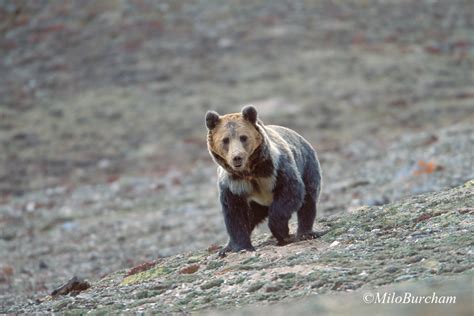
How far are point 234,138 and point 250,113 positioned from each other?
1.25 ft

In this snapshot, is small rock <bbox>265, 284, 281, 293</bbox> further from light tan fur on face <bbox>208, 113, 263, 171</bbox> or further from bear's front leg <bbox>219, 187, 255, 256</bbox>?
bear's front leg <bbox>219, 187, 255, 256</bbox>

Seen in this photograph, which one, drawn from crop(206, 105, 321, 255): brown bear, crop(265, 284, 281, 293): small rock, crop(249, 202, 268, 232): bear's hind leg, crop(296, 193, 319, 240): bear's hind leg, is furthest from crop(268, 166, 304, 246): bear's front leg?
crop(265, 284, 281, 293): small rock

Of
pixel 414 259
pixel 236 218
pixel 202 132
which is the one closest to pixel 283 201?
pixel 236 218

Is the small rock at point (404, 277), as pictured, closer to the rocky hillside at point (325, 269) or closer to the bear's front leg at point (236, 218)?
the rocky hillside at point (325, 269)

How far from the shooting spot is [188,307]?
7.55 metres

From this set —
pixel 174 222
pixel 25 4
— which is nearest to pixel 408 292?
pixel 174 222

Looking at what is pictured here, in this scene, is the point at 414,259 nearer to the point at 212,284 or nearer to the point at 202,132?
the point at 212,284

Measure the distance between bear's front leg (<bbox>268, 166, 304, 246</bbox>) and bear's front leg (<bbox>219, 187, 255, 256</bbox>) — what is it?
1.08 ft

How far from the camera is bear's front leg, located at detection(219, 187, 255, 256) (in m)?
9.66

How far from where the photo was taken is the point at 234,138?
9.22m

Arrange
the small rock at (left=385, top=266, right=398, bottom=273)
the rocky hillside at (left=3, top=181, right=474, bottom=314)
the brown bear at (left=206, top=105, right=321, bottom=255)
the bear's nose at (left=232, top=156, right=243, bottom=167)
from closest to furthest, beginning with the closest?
1. the rocky hillside at (left=3, top=181, right=474, bottom=314)
2. the small rock at (left=385, top=266, right=398, bottom=273)
3. the bear's nose at (left=232, top=156, right=243, bottom=167)
4. the brown bear at (left=206, top=105, right=321, bottom=255)

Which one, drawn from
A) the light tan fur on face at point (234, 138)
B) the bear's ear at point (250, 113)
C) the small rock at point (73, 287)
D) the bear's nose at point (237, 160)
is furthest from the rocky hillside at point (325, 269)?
the bear's ear at point (250, 113)

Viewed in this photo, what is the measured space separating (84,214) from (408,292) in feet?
57.2

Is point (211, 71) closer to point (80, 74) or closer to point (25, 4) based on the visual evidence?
point (80, 74)
